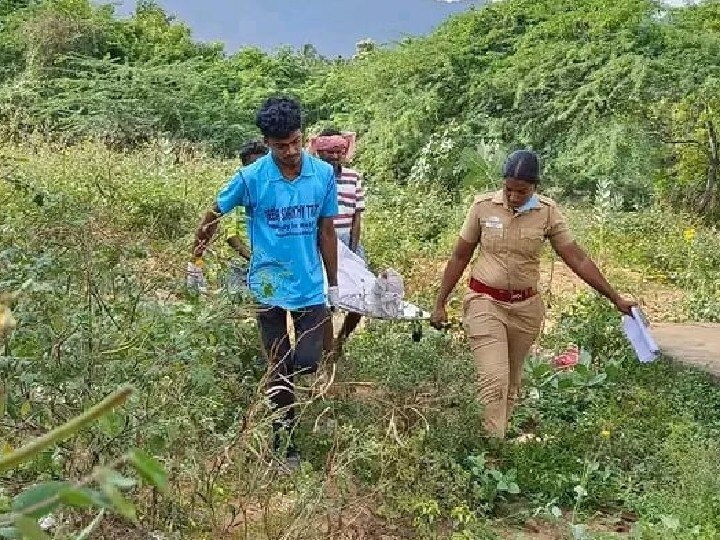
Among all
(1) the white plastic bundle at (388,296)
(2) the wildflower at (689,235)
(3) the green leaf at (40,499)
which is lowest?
(2) the wildflower at (689,235)

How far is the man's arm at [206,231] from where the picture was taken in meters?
4.27

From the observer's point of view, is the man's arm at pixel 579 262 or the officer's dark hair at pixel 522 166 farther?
the man's arm at pixel 579 262

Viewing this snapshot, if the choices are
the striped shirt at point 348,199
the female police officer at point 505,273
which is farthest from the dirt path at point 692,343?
the striped shirt at point 348,199

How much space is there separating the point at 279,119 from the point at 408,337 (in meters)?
1.58

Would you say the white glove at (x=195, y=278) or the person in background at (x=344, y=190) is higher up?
the person in background at (x=344, y=190)

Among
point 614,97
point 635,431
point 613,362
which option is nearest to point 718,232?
point 614,97

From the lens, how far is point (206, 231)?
14.5ft

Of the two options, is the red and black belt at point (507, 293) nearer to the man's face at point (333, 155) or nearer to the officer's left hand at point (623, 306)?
the officer's left hand at point (623, 306)

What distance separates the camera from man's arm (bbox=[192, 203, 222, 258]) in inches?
168

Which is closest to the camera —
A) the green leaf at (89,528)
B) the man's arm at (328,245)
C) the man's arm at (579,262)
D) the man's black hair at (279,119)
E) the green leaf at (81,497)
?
the green leaf at (81,497)

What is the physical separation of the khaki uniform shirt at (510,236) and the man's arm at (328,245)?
602 mm

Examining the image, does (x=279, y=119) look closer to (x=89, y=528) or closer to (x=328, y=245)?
(x=328, y=245)

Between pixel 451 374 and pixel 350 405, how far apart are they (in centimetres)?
50

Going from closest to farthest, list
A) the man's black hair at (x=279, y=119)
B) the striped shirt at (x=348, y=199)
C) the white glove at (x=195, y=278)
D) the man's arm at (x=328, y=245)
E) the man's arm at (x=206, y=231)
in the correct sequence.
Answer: the white glove at (x=195, y=278)
the man's black hair at (x=279, y=119)
the man's arm at (x=206, y=231)
the man's arm at (x=328, y=245)
the striped shirt at (x=348, y=199)
